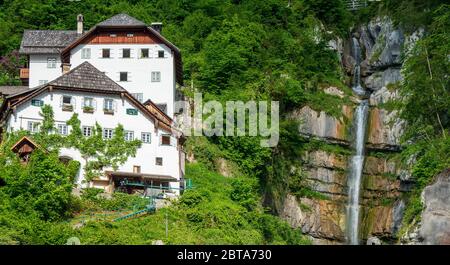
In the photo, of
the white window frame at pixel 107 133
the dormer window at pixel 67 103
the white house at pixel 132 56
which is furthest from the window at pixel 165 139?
the white house at pixel 132 56

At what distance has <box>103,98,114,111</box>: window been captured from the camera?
55281mm

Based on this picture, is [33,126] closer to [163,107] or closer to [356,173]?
[163,107]

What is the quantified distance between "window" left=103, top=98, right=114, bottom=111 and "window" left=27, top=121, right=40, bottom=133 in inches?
168

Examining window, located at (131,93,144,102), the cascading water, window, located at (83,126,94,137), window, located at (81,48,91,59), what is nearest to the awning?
A: window, located at (83,126,94,137)

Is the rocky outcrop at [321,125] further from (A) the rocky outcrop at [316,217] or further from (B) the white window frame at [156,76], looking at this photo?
(B) the white window frame at [156,76]

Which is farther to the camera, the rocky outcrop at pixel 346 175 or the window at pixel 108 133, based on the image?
the rocky outcrop at pixel 346 175

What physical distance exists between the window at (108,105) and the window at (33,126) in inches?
168

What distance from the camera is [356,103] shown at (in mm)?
72625

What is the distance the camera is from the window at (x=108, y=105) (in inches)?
2176

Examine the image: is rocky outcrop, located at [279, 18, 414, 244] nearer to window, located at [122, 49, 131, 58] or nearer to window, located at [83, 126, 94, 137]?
window, located at [122, 49, 131, 58]

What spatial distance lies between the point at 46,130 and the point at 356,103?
28598 millimetres

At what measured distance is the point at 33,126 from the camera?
53.6 m
